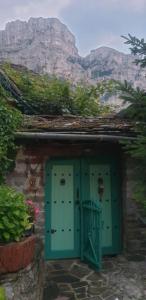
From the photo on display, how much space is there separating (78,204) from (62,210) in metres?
0.32

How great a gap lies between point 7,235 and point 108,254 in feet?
11.8

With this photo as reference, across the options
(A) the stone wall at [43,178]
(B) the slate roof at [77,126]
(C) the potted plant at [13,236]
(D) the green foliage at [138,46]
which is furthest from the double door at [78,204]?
(C) the potted plant at [13,236]

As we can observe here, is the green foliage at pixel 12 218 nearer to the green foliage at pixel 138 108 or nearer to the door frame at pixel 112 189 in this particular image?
the green foliage at pixel 138 108

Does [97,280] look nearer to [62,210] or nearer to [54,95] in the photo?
[62,210]

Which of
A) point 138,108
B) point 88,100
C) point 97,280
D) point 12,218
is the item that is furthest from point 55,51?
point 12,218

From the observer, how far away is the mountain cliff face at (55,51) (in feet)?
116

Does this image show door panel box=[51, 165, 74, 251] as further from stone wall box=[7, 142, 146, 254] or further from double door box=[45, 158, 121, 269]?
stone wall box=[7, 142, 146, 254]

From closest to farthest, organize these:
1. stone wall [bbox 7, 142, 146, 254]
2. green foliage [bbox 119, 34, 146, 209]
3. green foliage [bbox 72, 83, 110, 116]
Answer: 1. green foliage [bbox 119, 34, 146, 209]
2. stone wall [bbox 7, 142, 146, 254]
3. green foliage [bbox 72, 83, 110, 116]

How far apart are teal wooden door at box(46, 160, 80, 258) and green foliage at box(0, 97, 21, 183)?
0.93 m

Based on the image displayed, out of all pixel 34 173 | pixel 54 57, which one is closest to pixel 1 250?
pixel 34 173

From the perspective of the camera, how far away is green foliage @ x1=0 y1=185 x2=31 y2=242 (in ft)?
12.7

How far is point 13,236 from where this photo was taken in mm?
3961

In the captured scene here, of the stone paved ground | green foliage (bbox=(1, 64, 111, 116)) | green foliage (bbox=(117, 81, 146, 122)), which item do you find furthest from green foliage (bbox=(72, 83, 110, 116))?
the stone paved ground

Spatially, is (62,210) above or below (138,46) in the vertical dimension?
below
